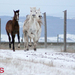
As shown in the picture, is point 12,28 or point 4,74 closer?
point 4,74

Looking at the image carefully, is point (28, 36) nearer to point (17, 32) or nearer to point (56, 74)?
point (17, 32)

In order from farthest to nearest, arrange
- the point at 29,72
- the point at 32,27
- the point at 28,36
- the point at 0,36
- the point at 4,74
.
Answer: the point at 0,36
the point at 28,36
the point at 32,27
the point at 29,72
the point at 4,74

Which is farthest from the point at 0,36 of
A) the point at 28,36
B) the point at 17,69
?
the point at 17,69

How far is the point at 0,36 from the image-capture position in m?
24.0

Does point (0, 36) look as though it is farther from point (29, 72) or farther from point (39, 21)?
point (29, 72)

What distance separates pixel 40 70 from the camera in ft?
24.3

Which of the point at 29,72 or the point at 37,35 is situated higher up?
the point at 37,35

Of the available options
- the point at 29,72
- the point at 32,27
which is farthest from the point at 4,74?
the point at 32,27

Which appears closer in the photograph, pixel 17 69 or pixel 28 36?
pixel 17 69

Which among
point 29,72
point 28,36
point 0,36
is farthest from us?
point 0,36

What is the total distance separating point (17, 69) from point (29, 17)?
7.81 metres

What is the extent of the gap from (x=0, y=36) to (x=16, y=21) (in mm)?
9720

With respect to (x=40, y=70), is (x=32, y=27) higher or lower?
higher

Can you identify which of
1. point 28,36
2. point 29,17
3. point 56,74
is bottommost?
point 56,74
